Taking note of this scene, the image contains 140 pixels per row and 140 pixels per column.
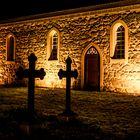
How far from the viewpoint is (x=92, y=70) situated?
17.5 meters

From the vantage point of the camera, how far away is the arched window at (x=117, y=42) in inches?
639

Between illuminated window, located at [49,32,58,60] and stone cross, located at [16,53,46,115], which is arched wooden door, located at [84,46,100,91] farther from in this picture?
stone cross, located at [16,53,46,115]

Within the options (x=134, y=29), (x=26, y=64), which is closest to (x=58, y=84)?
(x=26, y=64)

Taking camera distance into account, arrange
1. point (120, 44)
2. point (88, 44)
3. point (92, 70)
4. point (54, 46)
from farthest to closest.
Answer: point (54, 46) < point (92, 70) < point (88, 44) < point (120, 44)

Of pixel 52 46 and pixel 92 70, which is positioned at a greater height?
pixel 52 46

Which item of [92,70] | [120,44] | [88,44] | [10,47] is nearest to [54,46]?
[88,44]

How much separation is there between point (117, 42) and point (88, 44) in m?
1.91

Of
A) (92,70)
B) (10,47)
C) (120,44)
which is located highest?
(10,47)

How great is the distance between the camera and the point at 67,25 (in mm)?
18266

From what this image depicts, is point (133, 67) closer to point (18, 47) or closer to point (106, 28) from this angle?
point (106, 28)

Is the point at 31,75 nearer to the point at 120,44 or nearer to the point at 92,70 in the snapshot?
the point at 120,44

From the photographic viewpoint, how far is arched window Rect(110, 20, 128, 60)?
16.2 metres

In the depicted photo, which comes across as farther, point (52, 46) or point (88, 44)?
point (52, 46)

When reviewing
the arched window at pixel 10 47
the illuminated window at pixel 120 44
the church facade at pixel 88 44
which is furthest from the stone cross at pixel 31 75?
the arched window at pixel 10 47
